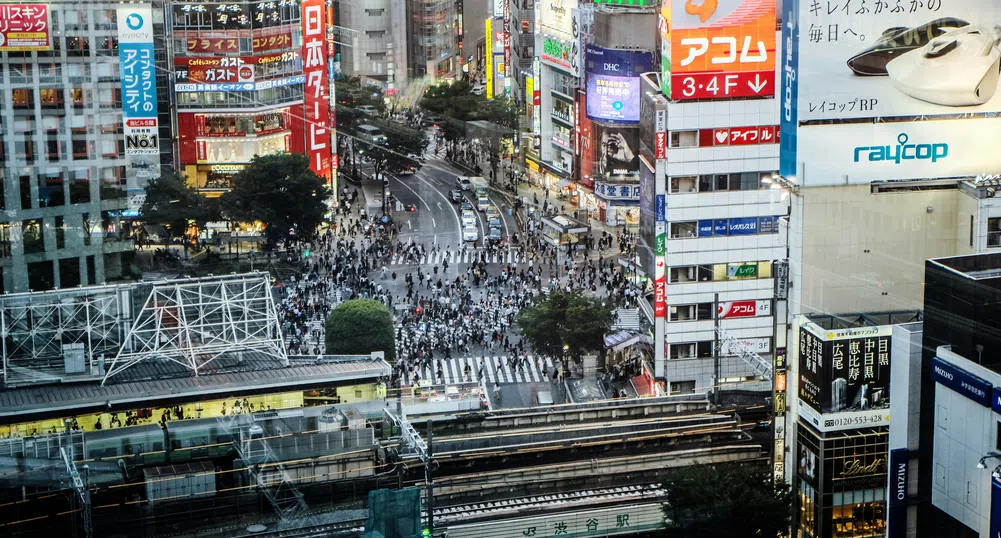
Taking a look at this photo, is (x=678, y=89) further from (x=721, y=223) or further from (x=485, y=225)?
(x=485, y=225)

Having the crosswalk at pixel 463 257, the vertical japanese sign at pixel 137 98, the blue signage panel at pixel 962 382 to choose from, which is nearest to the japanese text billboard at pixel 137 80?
the vertical japanese sign at pixel 137 98

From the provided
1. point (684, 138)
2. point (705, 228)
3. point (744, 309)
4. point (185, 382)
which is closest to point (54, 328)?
point (185, 382)

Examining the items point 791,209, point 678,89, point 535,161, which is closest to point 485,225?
point 535,161

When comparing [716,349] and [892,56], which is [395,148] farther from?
[892,56]

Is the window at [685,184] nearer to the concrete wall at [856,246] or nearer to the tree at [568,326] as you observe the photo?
the tree at [568,326]

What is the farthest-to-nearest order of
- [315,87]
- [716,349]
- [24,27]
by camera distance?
1. [315,87]
2. [24,27]
3. [716,349]
